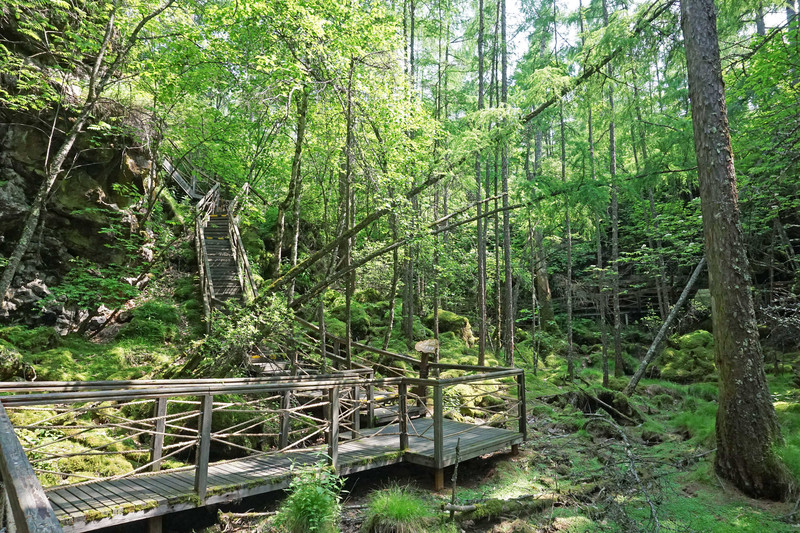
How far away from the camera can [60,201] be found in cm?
951

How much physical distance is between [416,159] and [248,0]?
395 centimetres

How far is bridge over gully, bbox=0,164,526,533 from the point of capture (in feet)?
11.4

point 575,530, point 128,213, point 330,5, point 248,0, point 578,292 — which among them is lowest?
point 575,530

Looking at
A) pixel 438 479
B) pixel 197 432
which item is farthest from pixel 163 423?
pixel 438 479

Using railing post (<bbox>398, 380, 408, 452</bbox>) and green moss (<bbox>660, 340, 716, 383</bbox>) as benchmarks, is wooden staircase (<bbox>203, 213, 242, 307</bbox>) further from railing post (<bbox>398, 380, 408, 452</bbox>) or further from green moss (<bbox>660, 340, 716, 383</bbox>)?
green moss (<bbox>660, 340, 716, 383</bbox>)

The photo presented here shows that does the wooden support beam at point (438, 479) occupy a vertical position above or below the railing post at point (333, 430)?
below

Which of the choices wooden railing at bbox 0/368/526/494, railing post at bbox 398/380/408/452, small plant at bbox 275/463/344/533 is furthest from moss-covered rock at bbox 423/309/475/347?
small plant at bbox 275/463/344/533

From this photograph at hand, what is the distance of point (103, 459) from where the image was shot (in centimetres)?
534

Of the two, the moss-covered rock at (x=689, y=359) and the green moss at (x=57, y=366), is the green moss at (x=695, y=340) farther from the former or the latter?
the green moss at (x=57, y=366)

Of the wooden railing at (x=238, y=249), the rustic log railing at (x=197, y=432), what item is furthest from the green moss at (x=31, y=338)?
the wooden railing at (x=238, y=249)

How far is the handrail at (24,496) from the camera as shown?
3.73 feet

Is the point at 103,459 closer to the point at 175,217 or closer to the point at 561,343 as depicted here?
the point at 175,217

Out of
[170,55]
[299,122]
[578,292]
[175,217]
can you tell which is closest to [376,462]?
[299,122]

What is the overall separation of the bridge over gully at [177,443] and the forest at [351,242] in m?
0.09
